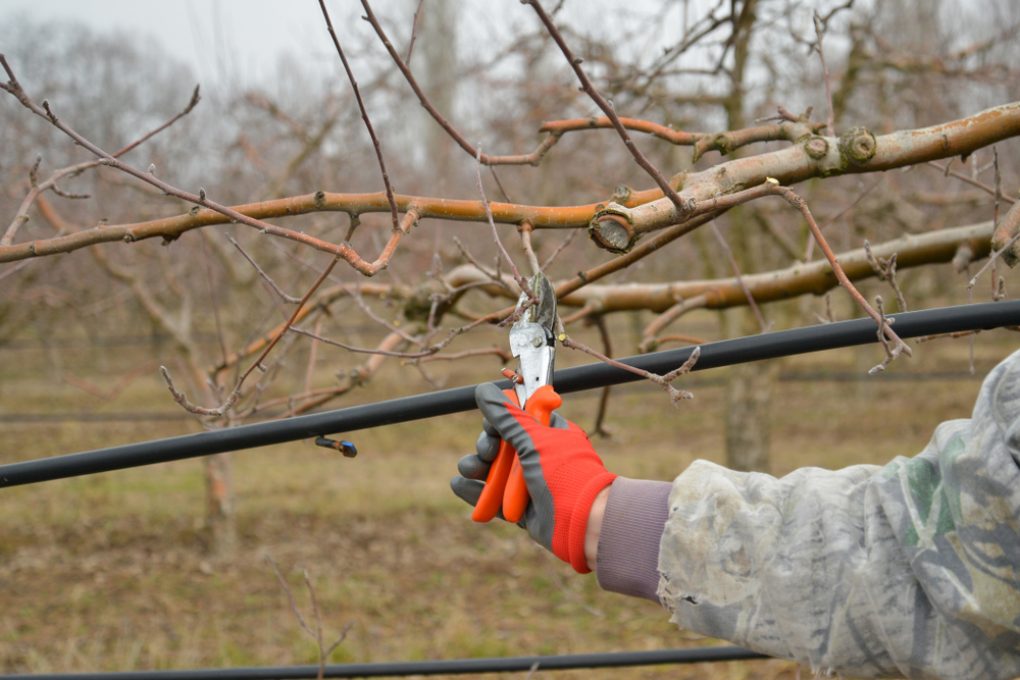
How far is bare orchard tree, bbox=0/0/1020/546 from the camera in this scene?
1524 mm

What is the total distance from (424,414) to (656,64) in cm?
190

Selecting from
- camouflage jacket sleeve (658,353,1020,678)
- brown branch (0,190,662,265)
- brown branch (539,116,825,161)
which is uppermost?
brown branch (539,116,825,161)

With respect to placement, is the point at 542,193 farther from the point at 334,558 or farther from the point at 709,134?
the point at 709,134

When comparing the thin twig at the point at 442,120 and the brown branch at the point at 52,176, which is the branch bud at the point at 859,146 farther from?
the brown branch at the point at 52,176

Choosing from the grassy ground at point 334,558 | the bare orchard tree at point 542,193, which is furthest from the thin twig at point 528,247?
the grassy ground at point 334,558

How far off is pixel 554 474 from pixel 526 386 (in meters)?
0.16

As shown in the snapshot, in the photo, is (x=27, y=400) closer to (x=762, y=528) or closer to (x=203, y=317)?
(x=203, y=317)

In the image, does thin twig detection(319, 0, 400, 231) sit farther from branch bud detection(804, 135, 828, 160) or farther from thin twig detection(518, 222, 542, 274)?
branch bud detection(804, 135, 828, 160)

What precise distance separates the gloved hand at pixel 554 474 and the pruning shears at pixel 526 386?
0.03m

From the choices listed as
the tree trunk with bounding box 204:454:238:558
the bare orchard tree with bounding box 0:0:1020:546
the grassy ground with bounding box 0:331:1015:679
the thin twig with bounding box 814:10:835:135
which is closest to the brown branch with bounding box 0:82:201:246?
the bare orchard tree with bounding box 0:0:1020:546

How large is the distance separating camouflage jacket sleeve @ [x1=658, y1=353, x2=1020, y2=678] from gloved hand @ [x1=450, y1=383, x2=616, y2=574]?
10 cm

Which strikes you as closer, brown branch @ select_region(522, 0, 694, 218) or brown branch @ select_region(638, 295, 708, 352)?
brown branch @ select_region(522, 0, 694, 218)

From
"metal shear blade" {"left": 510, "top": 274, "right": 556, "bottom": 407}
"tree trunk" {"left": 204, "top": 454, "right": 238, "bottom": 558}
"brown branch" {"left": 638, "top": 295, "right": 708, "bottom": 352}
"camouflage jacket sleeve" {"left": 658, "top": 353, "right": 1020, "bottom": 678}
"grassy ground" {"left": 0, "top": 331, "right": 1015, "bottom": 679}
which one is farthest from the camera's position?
"tree trunk" {"left": 204, "top": 454, "right": 238, "bottom": 558}

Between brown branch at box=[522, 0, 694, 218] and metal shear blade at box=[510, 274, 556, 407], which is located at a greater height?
brown branch at box=[522, 0, 694, 218]
